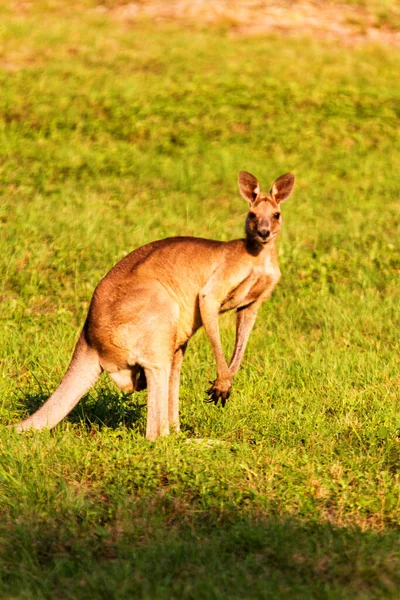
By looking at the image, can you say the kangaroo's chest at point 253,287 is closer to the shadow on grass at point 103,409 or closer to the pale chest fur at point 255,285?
the pale chest fur at point 255,285

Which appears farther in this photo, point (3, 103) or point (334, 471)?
point (3, 103)

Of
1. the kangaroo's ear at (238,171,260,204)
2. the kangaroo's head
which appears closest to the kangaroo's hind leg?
the kangaroo's head

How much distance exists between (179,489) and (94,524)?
0.47 meters

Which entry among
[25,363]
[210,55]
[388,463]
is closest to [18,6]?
[210,55]

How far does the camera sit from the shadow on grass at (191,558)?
3520mm

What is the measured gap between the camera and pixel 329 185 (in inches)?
424

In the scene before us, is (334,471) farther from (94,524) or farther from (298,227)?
(298,227)

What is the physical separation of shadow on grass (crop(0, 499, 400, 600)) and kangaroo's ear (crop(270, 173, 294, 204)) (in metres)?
1.86

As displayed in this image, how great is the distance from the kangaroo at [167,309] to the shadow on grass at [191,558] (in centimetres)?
80

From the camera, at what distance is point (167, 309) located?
473cm

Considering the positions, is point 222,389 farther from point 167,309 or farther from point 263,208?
point 263,208

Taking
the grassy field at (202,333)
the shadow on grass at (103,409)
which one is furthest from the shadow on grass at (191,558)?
the shadow on grass at (103,409)

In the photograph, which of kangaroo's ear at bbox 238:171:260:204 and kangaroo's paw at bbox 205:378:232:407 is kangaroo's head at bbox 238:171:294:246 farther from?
kangaroo's paw at bbox 205:378:232:407

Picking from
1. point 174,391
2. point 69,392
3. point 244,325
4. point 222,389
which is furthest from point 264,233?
point 69,392
